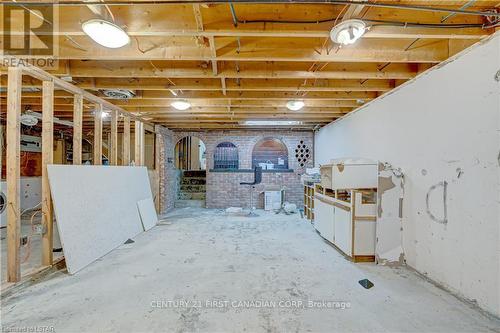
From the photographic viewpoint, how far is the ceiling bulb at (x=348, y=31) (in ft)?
6.11

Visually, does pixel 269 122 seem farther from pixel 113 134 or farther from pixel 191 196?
pixel 191 196

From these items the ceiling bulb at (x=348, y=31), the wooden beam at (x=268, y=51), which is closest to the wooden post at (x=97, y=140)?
the wooden beam at (x=268, y=51)

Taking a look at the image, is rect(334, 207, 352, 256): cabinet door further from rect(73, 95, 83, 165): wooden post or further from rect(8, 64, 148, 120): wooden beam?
rect(8, 64, 148, 120): wooden beam

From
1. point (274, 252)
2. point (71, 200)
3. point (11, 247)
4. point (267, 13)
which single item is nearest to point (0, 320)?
point (11, 247)

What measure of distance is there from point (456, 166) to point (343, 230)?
5.22ft

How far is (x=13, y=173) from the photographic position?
8.32 feet

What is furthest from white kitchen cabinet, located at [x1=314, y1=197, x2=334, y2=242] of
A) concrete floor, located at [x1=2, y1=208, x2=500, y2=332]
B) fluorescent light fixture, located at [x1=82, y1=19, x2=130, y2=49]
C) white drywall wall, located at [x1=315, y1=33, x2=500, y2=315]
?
fluorescent light fixture, located at [x1=82, y1=19, x2=130, y2=49]

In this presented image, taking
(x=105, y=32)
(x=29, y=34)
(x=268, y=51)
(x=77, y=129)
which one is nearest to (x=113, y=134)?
(x=77, y=129)

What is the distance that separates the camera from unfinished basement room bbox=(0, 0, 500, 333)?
6.61 feet

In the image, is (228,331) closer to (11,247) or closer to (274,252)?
(274,252)

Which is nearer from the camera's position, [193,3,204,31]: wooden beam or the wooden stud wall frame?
[193,3,204,31]: wooden beam

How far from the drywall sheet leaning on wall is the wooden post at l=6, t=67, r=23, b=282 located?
0.34m

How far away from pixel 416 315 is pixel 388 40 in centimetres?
269

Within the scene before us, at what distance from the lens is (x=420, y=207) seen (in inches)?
112
